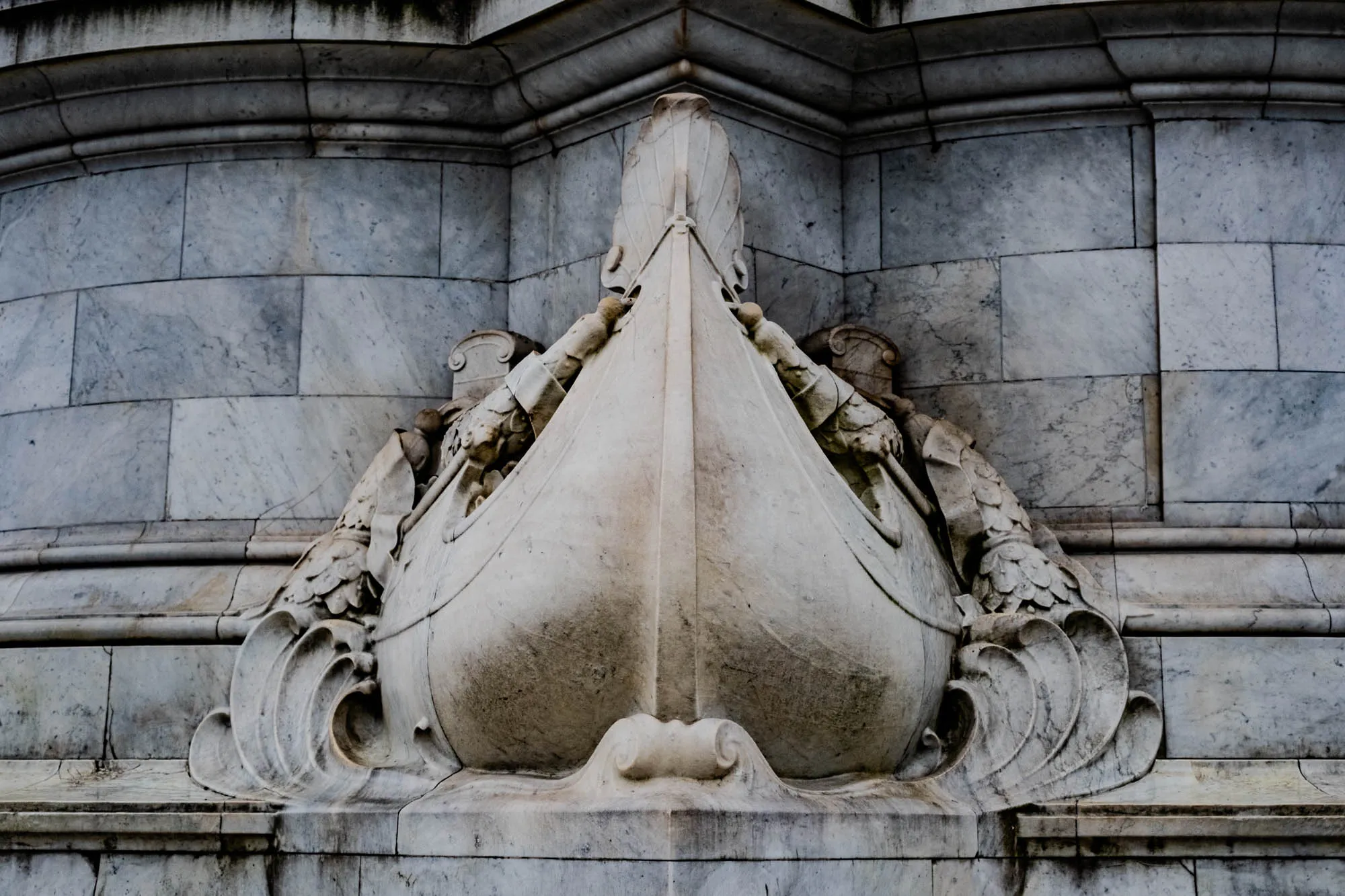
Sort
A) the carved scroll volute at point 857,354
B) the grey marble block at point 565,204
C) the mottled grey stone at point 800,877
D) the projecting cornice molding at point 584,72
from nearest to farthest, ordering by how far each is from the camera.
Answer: the mottled grey stone at point 800,877
the projecting cornice molding at point 584,72
the carved scroll volute at point 857,354
the grey marble block at point 565,204

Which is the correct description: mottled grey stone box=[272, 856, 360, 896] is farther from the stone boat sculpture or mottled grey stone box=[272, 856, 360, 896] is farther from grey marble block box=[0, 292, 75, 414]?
grey marble block box=[0, 292, 75, 414]

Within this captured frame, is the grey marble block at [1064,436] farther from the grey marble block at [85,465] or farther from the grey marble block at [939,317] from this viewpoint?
the grey marble block at [85,465]

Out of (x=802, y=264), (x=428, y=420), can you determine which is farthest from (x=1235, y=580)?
(x=428, y=420)

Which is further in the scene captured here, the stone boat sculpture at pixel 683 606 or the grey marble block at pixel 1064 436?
the grey marble block at pixel 1064 436

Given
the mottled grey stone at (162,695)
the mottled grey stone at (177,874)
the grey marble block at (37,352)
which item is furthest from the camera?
the grey marble block at (37,352)

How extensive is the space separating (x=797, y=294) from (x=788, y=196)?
0.44 meters

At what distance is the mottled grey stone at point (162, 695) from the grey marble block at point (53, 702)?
74 mm

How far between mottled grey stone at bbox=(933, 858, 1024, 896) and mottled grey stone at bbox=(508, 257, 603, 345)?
306 centimetres

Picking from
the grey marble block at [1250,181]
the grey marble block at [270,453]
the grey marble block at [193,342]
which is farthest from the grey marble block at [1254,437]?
the grey marble block at [193,342]

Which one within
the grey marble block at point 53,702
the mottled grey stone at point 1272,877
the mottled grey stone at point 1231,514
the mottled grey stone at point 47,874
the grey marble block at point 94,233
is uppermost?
the grey marble block at point 94,233

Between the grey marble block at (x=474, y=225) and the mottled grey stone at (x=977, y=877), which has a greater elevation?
the grey marble block at (x=474, y=225)

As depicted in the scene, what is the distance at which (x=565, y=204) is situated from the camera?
8.58m

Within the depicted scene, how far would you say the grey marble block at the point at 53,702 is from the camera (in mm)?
8008

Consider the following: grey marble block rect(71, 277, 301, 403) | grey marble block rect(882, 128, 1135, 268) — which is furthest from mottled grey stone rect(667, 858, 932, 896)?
grey marble block rect(71, 277, 301, 403)
